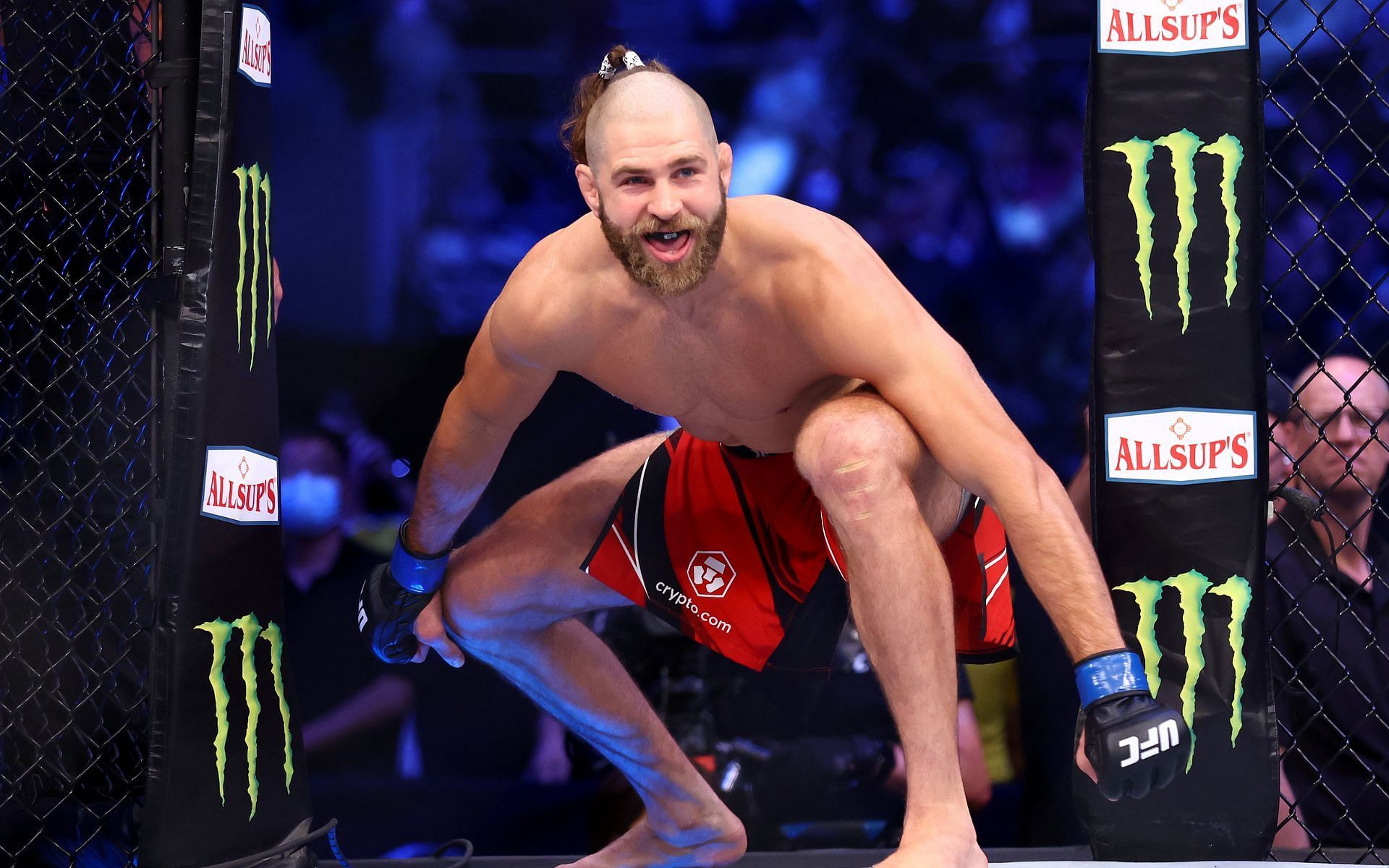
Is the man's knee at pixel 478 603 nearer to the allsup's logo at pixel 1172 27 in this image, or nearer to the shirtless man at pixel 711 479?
the shirtless man at pixel 711 479

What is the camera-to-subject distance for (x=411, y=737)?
2.69m

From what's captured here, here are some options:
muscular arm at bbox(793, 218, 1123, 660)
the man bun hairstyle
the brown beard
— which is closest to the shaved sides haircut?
the man bun hairstyle

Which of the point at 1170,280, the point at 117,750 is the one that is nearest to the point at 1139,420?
the point at 1170,280

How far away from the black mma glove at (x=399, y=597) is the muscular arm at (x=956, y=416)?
830mm

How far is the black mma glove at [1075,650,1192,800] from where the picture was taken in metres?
1.62

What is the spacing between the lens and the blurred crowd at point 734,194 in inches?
102

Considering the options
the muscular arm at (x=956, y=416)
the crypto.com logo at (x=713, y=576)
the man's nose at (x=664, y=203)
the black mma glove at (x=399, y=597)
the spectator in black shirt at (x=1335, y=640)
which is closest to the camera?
the muscular arm at (x=956, y=416)

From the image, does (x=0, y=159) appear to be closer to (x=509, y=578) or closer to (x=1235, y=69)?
(x=509, y=578)

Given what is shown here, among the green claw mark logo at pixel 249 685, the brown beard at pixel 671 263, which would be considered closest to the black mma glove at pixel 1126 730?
the brown beard at pixel 671 263

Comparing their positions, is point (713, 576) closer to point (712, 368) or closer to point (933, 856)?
point (712, 368)

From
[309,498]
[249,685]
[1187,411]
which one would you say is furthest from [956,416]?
[309,498]

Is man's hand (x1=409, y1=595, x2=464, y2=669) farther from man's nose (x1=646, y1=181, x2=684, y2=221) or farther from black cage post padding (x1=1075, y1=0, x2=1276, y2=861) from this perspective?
black cage post padding (x1=1075, y1=0, x2=1276, y2=861)

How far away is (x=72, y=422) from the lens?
7.57 feet

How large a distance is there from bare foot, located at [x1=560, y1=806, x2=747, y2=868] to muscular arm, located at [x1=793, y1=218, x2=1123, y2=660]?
83 centimetres
